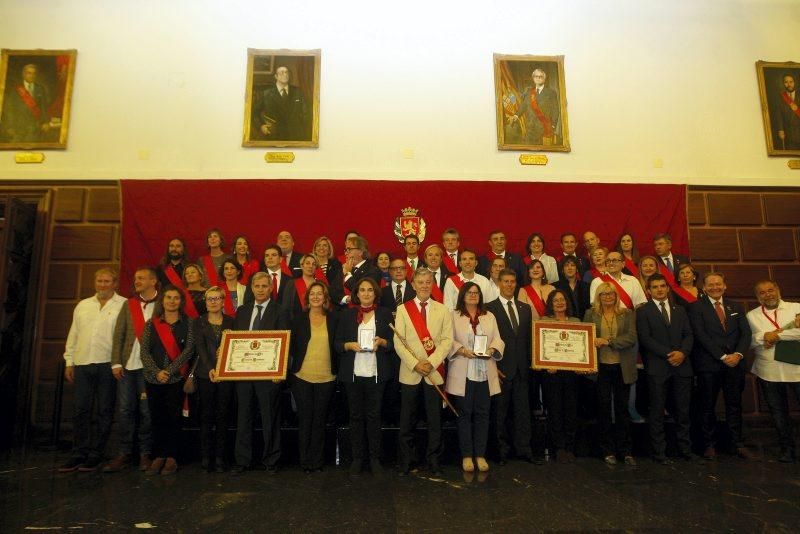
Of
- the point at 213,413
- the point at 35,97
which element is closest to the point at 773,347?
the point at 213,413

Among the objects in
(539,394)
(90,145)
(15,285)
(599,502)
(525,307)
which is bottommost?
(599,502)

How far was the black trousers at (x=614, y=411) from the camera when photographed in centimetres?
433

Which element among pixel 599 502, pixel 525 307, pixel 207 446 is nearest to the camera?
pixel 599 502

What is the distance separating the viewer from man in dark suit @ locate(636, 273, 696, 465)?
172 inches

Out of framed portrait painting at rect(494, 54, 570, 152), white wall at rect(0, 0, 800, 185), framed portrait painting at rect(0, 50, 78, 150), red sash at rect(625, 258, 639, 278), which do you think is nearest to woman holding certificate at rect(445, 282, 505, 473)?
red sash at rect(625, 258, 639, 278)

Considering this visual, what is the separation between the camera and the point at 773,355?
4.57m

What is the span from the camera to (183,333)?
426cm

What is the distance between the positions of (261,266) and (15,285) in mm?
3079

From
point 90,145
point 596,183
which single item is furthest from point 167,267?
point 596,183

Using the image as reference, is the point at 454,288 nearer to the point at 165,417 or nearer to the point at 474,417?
the point at 474,417

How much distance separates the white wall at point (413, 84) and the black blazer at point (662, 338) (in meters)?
2.85

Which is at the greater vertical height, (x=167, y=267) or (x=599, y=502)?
(x=167, y=267)

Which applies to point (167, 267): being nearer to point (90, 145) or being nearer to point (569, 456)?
point (90, 145)

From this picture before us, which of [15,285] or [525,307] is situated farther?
[15,285]
